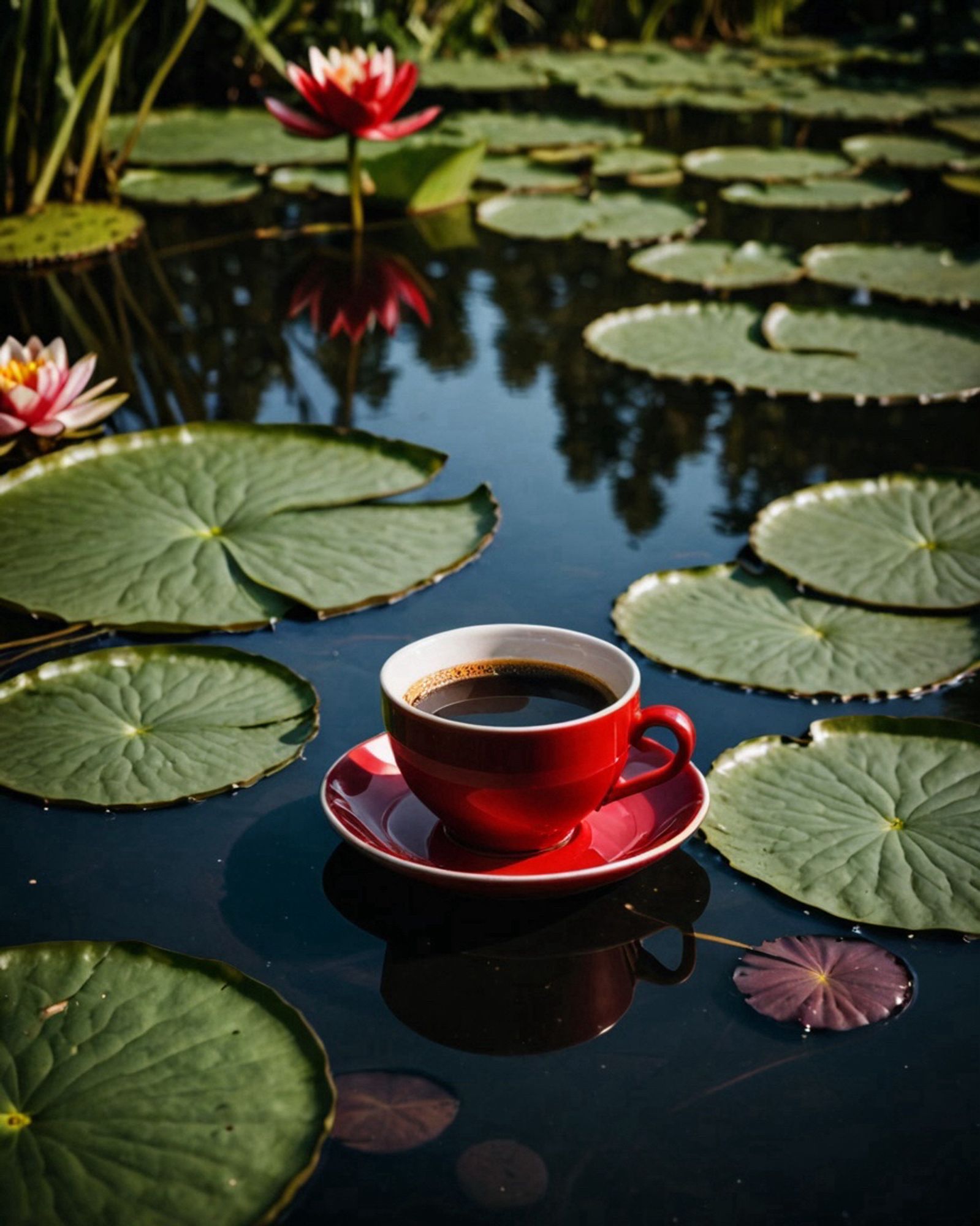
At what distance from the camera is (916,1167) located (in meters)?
0.67

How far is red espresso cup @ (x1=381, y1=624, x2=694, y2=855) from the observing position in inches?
31.5

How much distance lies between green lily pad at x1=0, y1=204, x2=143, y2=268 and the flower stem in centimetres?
49

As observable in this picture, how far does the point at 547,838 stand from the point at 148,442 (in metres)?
0.97

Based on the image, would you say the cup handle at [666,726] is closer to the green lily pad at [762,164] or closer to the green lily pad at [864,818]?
the green lily pad at [864,818]

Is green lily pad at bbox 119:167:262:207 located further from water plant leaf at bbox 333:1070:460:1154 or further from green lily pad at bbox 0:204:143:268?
water plant leaf at bbox 333:1070:460:1154

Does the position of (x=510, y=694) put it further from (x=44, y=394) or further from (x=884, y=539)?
(x=44, y=394)

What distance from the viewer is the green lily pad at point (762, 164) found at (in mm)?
3324

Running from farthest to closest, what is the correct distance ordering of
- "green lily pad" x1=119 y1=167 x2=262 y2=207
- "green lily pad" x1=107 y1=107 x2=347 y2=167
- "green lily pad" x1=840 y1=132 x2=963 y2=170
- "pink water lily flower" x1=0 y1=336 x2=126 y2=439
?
1. "green lily pad" x1=840 y1=132 x2=963 y2=170
2. "green lily pad" x1=107 y1=107 x2=347 y2=167
3. "green lily pad" x1=119 y1=167 x2=262 y2=207
4. "pink water lily flower" x1=0 y1=336 x2=126 y2=439

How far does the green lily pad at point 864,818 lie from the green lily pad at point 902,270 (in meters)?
1.46

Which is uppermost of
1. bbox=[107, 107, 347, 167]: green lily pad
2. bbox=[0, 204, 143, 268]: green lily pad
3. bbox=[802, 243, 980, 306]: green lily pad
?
bbox=[107, 107, 347, 167]: green lily pad

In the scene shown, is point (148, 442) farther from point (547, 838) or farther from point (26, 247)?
point (26, 247)

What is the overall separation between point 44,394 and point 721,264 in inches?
57.4

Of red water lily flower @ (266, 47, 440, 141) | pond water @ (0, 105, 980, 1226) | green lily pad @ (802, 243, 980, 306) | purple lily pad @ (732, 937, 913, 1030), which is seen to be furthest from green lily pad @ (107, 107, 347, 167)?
purple lily pad @ (732, 937, 913, 1030)

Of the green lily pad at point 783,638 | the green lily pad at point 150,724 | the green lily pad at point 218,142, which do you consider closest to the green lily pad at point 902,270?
the green lily pad at point 783,638
